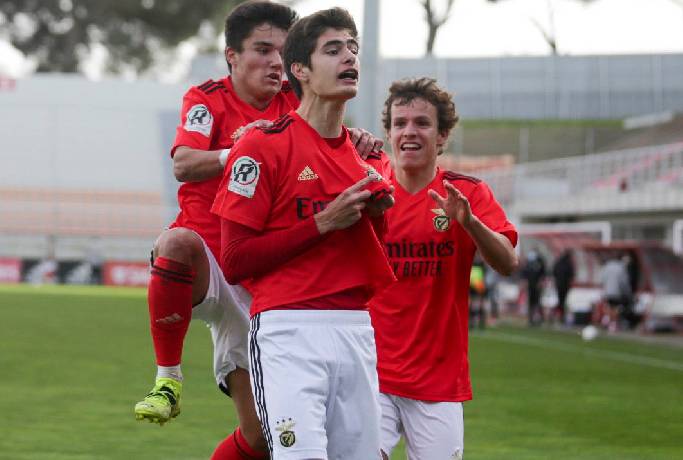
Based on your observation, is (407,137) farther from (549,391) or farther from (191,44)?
(191,44)

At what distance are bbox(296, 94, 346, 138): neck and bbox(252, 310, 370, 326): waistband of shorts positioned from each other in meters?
0.67

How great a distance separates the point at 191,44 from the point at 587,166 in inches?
1143

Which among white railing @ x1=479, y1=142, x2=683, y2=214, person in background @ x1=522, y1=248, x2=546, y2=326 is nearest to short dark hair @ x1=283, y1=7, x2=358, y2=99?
person in background @ x1=522, y1=248, x2=546, y2=326

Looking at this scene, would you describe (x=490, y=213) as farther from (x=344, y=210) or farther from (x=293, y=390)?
(x=293, y=390)

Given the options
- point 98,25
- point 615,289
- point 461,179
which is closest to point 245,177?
point 461,179

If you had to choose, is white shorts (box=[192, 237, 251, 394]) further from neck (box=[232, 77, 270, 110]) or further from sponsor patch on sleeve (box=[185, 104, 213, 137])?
neck (box=[232, 77, 270, 110])

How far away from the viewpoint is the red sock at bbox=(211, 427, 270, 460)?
6102mm

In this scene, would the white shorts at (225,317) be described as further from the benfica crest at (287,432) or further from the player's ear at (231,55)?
the benfica crest at (287,432)

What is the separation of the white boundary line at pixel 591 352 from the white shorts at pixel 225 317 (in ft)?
40.2

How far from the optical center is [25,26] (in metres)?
60.6

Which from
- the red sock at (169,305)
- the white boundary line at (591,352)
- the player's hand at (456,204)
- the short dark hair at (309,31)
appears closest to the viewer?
the short dark hair at (309,31)

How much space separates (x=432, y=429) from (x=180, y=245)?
141 cm

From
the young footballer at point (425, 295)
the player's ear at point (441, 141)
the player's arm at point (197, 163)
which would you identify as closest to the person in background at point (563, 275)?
the player's ear at point (441, 141)

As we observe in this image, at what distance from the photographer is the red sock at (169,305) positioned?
19.0ft
